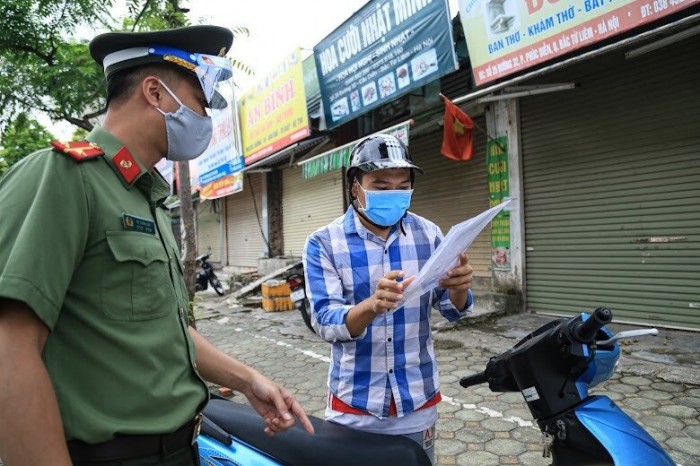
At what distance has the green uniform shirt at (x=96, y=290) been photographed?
854 millimetres

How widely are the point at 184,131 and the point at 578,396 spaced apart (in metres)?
1.41

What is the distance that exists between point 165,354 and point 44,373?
10.1 inches

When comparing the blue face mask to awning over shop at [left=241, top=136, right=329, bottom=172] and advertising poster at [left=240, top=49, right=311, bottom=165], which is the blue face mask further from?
awning over shop at [left=241, top=136, right=329, bottom=172]

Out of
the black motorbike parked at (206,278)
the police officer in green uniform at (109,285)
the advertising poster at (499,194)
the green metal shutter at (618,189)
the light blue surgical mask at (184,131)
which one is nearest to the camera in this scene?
the police officer in green uniform at (109,285)

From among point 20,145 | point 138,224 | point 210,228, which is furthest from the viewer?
point 210,228

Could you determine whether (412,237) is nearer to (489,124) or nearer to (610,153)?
(610,153)

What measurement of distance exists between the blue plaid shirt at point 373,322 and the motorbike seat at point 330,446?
0.14 metres

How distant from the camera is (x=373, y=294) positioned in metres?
1.49

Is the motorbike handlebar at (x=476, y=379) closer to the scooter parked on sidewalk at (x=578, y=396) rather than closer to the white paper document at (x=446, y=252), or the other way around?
the scooter parked on sidewalk at (x=578, y=396)

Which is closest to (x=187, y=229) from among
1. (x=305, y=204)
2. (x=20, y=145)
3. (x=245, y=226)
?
(x=20, y=145)

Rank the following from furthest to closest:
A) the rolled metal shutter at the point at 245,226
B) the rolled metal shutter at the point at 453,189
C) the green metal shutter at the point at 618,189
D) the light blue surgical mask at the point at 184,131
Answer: the rolled metal shutter at the point at 245,226 < the rolled metal shutter at the point at 453,189 < the green metal shutter at the point at 618,189 < the light blue surgical mask at the point at 184,131

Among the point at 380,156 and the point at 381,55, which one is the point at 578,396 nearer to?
the point at 380,156

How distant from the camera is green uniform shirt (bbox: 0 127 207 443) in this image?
85 cm

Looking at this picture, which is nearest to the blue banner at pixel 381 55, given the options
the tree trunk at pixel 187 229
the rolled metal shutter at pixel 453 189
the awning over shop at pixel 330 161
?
the awning over shop at pixel 330 161
